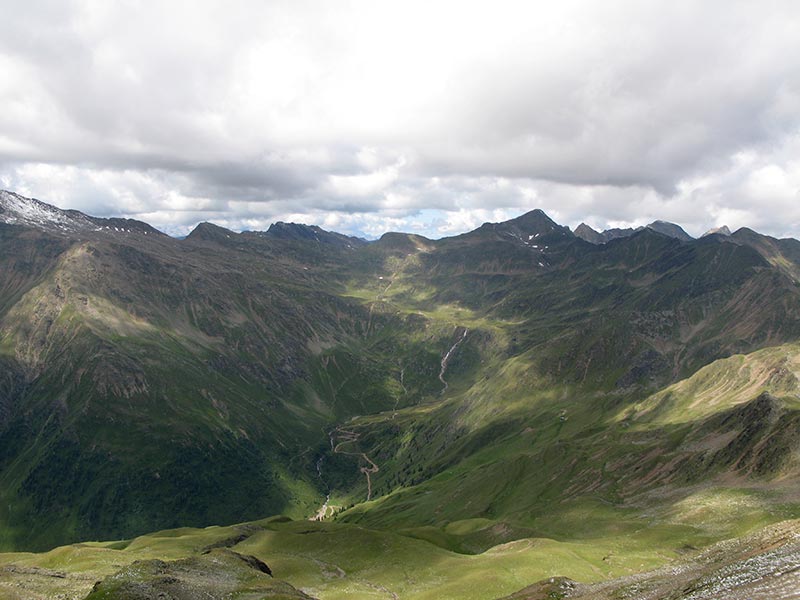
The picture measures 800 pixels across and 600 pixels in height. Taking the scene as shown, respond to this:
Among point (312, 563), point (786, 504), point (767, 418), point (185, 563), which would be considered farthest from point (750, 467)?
point (185, 563)

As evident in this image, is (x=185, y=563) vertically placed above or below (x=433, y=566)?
above

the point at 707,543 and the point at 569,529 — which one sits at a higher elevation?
the point at 707,543

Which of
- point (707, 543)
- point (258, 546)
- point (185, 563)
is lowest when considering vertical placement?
point (258, 546)

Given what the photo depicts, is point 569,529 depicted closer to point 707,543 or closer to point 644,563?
point 707,543

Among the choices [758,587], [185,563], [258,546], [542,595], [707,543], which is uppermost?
[758,587]

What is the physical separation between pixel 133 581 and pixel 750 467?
19357cm

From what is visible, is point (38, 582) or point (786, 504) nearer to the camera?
point (38, 582)

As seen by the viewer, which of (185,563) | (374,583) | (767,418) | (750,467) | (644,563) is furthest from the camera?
(767,418)

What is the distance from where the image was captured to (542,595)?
73750 mm

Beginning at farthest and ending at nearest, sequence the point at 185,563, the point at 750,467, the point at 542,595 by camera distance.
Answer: the point at 750,467 → the point at 185,563 → the point at 542,595

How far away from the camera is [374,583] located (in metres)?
127

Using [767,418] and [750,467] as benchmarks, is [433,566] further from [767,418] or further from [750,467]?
[767,418]

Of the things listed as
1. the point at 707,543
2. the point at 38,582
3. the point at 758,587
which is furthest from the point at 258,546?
the point at 758,587

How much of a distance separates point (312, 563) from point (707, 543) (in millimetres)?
102429
